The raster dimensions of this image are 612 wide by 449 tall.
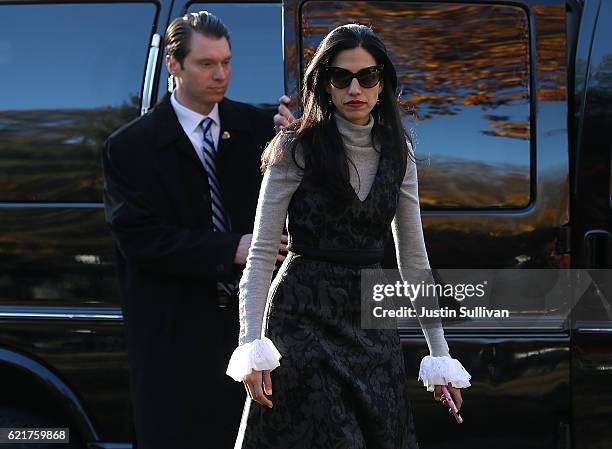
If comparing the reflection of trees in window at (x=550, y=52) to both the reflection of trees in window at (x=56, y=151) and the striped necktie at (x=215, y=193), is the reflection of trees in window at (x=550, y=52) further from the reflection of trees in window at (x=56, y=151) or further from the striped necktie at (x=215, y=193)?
the reflection of trees in window at (x=56, y=151)

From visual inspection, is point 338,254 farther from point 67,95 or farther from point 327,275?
point 67,95

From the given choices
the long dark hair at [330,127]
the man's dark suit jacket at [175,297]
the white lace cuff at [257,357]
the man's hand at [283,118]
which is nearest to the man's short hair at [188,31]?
the man's dark suit jacket at [175,297]

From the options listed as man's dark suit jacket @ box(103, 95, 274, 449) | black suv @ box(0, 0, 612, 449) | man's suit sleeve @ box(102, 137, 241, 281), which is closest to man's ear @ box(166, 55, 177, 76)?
man's dark suit jacket @ box(103, 95, 274, 449)

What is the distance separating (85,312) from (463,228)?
4.35ft

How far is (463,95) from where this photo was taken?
3850 mm

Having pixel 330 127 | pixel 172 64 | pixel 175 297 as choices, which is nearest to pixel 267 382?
pixel 330 127

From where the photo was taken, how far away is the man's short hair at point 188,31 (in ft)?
11.7

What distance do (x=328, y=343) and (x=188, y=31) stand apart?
4.04 ft

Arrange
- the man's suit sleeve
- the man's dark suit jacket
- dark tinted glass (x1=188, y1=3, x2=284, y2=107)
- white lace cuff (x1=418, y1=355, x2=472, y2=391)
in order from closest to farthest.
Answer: white lace cuff (x1=418, y1=355, x2=472, y2=391) → the man's suit sleeve → the man's dark suit jacket → dark tinted glass (x1=188, y1=3, x2=284, y2=107)

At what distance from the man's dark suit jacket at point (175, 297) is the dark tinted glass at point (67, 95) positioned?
1.70ft

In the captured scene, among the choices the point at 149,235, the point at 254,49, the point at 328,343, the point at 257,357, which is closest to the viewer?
the point at 257,357

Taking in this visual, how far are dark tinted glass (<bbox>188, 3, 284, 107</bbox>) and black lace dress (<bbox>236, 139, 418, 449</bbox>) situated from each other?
→ 1.19 meters

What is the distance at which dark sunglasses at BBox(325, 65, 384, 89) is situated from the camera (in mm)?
2855

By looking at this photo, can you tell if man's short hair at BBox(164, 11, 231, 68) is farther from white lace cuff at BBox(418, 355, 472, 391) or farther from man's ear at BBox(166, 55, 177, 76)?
white lace cuff at BBox(418, 355, 472, 391)
